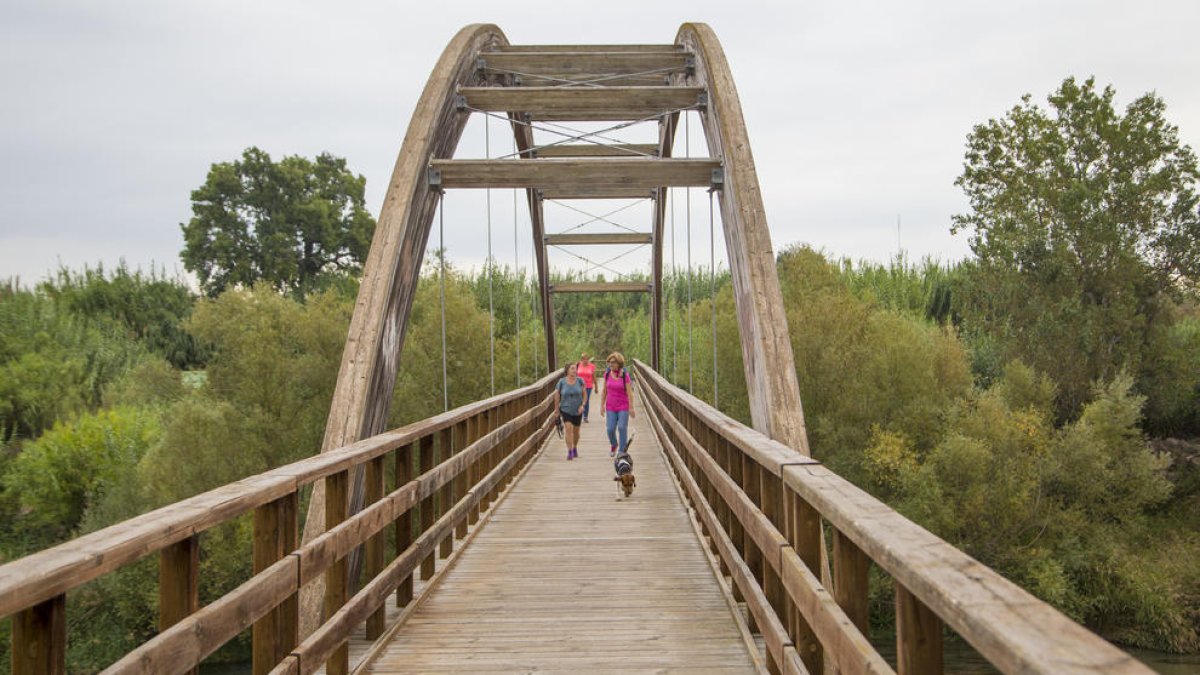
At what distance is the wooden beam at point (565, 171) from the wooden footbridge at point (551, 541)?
0.02 meters

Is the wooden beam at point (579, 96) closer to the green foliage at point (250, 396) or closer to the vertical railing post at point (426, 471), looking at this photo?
the vertical railing post at point (426, 471)

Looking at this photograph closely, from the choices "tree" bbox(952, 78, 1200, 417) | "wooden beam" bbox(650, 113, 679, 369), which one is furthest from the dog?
"tree" bbox(952, 78, 1200, 417)

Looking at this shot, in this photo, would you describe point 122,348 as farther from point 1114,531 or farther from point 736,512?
point 736,512

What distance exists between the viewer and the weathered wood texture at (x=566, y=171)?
7.10 metres

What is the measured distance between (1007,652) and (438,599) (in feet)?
12.7

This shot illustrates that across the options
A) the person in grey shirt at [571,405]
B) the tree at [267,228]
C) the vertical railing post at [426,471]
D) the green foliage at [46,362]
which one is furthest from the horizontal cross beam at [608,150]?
the tree at [267,228]

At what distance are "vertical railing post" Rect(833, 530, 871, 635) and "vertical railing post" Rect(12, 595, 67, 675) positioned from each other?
5.41ft

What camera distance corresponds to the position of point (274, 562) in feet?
9.37

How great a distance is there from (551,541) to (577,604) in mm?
1789

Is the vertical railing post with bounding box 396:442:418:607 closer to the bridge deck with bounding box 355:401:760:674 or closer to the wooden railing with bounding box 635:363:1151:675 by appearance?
the bridge deck with bounding box 355:401:760:674

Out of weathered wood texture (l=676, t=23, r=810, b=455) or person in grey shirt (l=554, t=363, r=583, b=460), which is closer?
weathered wood texture (l=676, t=23, r=810, b=455)

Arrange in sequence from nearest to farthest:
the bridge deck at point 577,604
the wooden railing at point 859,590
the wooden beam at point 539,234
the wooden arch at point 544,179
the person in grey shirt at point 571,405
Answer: the wooden railing at point 859,590
the bridge deck at point 577,604
the wooden arch at point 544,179
the person in grey shirt at point 571,405
the wooden beam at point 539,234

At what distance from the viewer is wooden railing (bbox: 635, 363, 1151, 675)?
130 centimetres

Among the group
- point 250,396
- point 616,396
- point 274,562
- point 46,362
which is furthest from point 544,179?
point 46,362
